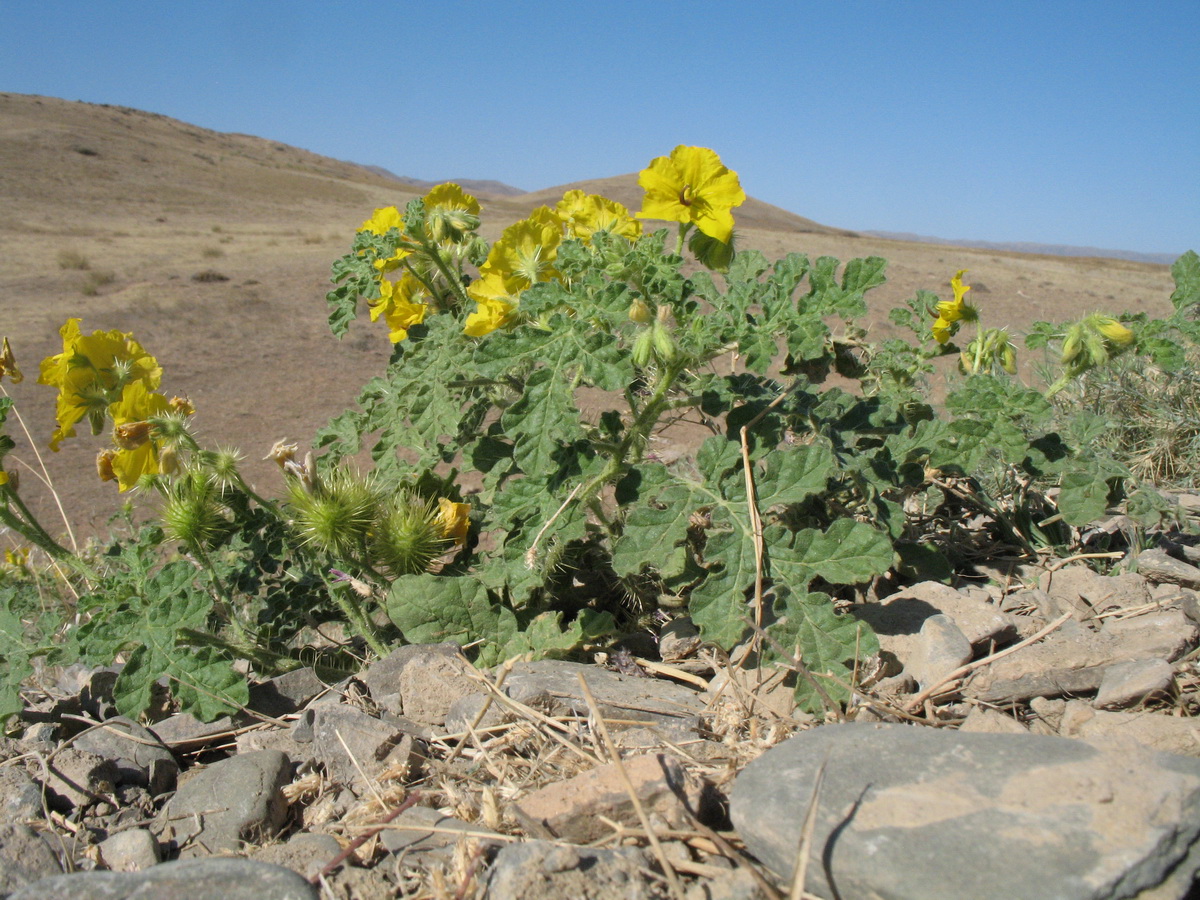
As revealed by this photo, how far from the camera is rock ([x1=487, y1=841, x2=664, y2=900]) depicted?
1.21m

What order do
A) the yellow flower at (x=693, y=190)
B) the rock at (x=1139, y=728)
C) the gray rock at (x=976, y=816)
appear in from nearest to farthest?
the gray rock at (x=976, y=816) → the rock at (x=1139, y=728) → the yellow flower at (x=693, y=190)

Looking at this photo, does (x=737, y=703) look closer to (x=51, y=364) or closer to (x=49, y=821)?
(x=49, y=821)

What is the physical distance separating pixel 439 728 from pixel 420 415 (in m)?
0.74

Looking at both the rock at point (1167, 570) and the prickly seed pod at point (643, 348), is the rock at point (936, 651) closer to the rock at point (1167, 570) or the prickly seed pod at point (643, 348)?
the rock at point (1167, 570)

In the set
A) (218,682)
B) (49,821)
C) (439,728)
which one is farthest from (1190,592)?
(49,821)

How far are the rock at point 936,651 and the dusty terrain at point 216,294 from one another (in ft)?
8.16

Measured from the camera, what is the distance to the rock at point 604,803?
1.37m

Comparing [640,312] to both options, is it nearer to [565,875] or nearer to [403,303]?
[403,303]

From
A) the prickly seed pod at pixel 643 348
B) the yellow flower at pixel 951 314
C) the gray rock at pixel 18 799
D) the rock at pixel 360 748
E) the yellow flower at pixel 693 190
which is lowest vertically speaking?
the gray rock at pixel 18 799

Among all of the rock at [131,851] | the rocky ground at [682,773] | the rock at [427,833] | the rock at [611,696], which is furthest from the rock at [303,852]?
the rock at [611,696]

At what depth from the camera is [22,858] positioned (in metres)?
1.50

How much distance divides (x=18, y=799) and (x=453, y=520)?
3.73 feet

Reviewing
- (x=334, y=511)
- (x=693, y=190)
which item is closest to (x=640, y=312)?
(x=693, y=190)

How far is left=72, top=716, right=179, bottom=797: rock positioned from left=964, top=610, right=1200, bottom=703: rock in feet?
6.02
